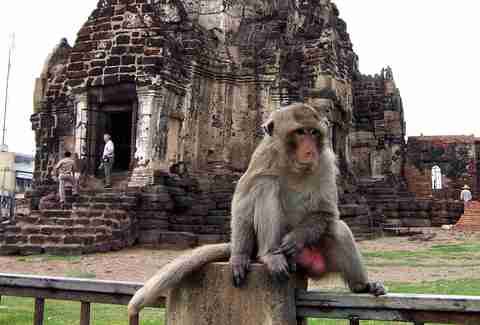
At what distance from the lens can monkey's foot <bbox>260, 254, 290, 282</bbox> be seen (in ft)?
9.10

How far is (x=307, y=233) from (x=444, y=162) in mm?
24942

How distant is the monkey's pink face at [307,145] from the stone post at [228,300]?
2.41 ft

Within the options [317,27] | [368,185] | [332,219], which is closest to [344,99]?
[317,27]

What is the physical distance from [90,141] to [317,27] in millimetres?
8139

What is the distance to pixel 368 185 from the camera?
71.7 ft

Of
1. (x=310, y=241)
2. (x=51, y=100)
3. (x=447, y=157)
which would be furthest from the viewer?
(x=447, y=157)

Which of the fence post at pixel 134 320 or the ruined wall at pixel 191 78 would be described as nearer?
the fence post at pixel 134 320

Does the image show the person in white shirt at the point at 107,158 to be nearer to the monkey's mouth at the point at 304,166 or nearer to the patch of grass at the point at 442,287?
the patch of grass at the point at 442,287

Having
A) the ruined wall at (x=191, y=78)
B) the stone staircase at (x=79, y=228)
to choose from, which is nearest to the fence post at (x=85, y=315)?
the stone staircase at (x=79, y=228)

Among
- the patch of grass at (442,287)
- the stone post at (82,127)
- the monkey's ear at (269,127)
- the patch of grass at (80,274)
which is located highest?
the stone post at (82,127)

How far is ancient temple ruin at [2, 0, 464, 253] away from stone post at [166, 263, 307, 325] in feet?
30.0

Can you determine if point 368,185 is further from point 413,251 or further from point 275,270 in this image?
point 275,270

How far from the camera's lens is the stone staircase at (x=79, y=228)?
11805mm

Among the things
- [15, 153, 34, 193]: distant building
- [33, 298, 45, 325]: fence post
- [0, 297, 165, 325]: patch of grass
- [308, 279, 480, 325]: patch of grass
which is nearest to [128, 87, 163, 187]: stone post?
[0, 297, 165, 325]: patch of grass
